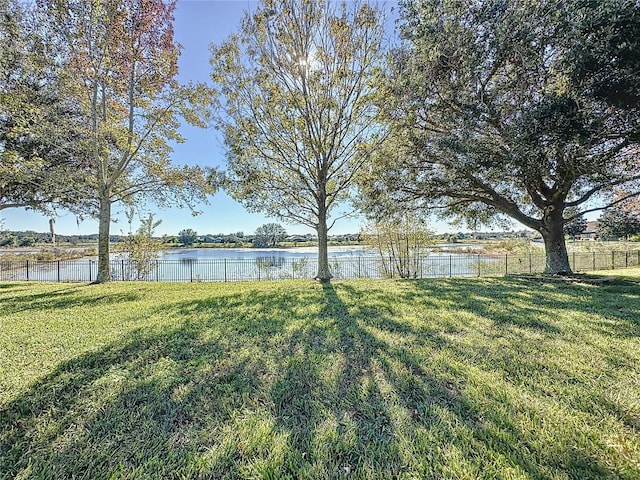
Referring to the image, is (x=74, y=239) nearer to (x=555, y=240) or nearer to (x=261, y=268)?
(x=261, y=268)

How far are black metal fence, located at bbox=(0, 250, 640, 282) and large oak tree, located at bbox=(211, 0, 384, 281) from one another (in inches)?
198

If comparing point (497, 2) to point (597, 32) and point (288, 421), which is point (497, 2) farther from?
point (288, 421)

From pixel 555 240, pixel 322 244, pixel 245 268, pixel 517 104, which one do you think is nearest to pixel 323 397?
pixel 322 244

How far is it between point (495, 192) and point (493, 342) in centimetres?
802

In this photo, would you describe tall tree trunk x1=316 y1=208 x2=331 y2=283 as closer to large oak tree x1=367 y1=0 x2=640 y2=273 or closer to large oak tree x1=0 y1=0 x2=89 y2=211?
large oak tree x1=367 y1=0 x2=640 y2=273

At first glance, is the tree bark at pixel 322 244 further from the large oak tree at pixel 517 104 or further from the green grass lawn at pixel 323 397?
the green grass lawn at pixel 323 397

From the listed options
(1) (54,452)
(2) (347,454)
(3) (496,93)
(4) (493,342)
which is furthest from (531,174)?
(1) (54,452)

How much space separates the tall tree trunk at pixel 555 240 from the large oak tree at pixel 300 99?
258 inches

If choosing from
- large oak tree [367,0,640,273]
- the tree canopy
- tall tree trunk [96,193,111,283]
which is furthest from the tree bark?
tall tree trunk [96,193,111,283]

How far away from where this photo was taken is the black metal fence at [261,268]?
43.9 feet

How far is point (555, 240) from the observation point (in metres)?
9.80

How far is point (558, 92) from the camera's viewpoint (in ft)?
17.4

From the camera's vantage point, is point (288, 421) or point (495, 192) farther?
point (495, 192)

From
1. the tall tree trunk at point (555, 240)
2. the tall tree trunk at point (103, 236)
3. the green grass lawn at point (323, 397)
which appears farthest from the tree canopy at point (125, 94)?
the tall tree trunk at point (555, 240)
